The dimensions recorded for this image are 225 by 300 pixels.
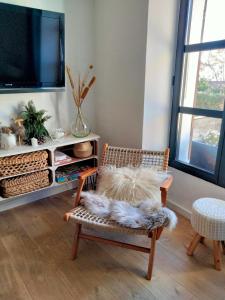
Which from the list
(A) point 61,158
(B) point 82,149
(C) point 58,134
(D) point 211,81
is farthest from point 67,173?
(D) point 211,81

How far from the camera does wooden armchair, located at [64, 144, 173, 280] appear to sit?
152 centimetres

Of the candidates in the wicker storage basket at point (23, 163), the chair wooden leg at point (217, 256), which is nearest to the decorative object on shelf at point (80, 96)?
the wicker storage basket at point (23, 163)

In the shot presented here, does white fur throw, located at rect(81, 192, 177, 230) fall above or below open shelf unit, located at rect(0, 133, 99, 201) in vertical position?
below

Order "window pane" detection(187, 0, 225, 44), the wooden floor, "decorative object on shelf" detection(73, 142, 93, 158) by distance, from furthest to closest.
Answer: "decorative object on shelf" detection(73, 142, 93, 158)
"window pane" detection(187, 0, 225, 44)
the wooden floor

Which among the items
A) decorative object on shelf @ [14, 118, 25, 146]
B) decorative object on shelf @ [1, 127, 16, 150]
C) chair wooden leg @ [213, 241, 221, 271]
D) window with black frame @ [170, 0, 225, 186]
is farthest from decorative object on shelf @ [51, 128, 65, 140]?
chair wooden leg @ [213, 241, 221, 271]

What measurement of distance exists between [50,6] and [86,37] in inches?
17.6

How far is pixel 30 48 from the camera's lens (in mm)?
2076

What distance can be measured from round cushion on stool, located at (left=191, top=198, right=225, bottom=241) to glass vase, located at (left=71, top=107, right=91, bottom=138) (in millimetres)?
1296

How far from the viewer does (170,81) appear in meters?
2.26

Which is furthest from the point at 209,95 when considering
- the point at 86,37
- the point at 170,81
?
the point at 86,37

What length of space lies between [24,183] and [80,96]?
101 cm

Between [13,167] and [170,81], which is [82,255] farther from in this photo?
[170,81]

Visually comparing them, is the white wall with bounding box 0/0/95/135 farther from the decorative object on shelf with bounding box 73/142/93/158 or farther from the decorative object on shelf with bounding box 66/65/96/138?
the decorative object on shelf with bounding box 73/142/93/158

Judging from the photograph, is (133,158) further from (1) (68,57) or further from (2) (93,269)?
(1) (68,57)
